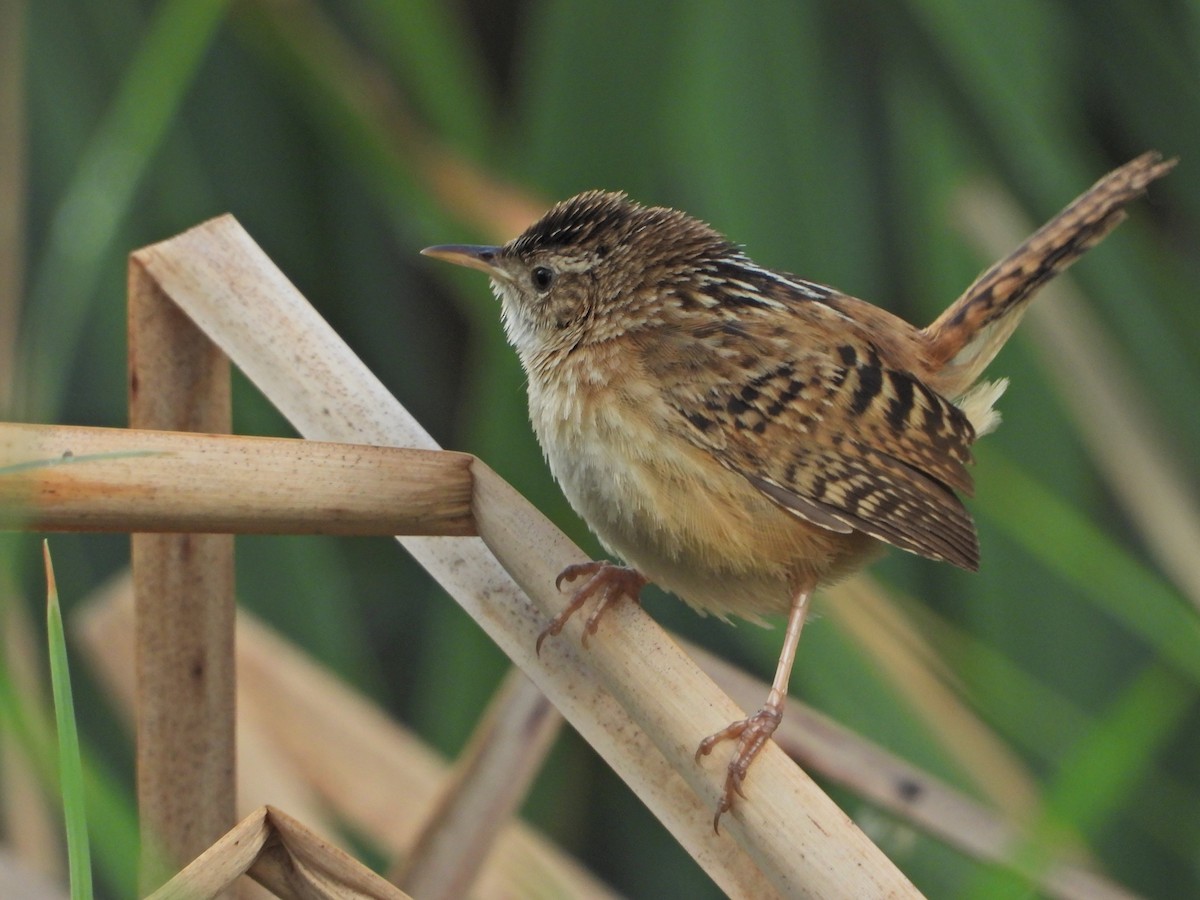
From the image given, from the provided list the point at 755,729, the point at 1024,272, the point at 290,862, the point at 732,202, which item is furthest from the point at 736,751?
the point at 732,202

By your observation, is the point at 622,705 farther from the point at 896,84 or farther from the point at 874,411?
the point at 896,84

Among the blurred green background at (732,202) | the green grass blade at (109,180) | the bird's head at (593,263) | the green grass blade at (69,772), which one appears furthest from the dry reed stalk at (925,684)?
the green grass blade at (69,772)

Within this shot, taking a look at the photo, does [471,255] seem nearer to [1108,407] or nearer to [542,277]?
[542,277]

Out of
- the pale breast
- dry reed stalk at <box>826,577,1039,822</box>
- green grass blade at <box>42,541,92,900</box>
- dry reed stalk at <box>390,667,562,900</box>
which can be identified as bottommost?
dry reed stalk at <box>390,667,562,900</box>

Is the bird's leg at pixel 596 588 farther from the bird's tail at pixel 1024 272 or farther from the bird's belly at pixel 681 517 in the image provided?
the bird's tail at pixel 1024 272

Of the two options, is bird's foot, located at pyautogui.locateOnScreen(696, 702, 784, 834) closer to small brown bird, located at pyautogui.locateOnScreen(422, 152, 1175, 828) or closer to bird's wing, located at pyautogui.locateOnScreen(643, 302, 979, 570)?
small brown bird, located at pyautogui.locateOnScreen(422, 152, 1175, 828)

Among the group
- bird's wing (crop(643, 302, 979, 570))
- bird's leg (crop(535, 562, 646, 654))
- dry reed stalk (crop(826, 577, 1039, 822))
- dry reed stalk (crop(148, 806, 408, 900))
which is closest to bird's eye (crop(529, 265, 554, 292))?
bird's wing (crop(643, 302, 979, 570))
